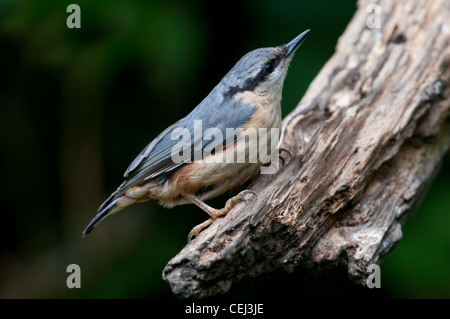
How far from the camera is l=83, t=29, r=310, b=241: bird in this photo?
304 centimetres

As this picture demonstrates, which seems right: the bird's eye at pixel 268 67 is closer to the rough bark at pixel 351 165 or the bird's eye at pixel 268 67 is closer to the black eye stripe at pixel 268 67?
the black eye stripe at pixel 268 67

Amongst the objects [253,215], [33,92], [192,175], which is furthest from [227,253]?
[33,92]

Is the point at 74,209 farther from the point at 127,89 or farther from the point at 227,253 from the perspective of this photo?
the point at 227,253

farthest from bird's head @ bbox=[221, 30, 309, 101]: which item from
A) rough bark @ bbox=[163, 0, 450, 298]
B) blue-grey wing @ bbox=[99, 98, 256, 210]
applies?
rough bark @ bbox=[163, 0, 450, 298]

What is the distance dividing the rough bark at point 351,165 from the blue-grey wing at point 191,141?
15.6 inches

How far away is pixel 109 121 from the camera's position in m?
4.40

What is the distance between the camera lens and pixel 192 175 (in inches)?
120

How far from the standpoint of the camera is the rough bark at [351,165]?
2588mm

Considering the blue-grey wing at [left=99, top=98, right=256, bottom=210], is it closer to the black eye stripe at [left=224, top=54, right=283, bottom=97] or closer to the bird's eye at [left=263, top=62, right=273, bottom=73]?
the black eye stripe at [left=224, top=54, right=283, bottom=97]

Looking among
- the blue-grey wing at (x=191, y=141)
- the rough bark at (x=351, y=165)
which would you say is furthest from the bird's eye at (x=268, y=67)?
the rough bark at (x=351, y=165)

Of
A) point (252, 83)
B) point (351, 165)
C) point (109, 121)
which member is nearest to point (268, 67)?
point (252, 83)

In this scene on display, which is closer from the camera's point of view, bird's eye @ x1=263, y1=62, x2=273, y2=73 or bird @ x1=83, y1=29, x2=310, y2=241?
bird @ x1=83, y1=29, x2=310, y2=241

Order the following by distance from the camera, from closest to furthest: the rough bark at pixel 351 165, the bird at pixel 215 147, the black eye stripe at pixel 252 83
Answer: the rough bark at pixel 351 165
the bird at pixel 215 147
the black eye stripe at pixel 252 83

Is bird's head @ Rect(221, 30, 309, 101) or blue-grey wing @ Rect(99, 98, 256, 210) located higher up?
bird's head @ Rect(221, 30, 309, 101)
